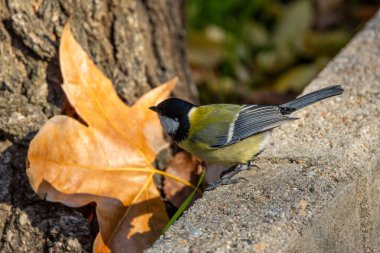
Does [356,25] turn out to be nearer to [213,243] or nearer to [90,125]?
[90,125]

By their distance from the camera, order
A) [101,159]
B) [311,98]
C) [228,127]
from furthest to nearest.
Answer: [228,127] → [311,98] → [101,159]

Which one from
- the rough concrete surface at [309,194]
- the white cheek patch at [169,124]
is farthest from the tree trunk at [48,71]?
the rough concrete surface at [309,194]

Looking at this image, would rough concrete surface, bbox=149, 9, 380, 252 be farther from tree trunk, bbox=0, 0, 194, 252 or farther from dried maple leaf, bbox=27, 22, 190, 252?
tree trunk, bbox=0, 0, 194, 252

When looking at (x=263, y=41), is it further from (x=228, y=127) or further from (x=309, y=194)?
(x=309, y=194)

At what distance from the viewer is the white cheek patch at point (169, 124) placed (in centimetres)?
286

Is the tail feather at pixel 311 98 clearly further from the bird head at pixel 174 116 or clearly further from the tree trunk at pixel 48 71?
the tree trunk at pixel 48 71

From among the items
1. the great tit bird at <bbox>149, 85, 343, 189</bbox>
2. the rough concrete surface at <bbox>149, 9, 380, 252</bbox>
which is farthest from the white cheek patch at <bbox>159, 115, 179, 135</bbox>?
the rough concrete surface at <bbox>149, 9, 380, 252</bbox>

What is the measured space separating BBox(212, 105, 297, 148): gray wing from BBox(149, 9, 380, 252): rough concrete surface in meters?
0.08

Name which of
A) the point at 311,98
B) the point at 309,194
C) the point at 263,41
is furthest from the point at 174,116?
the point at 263,41

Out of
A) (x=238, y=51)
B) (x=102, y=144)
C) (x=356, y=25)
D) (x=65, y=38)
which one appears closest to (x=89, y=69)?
(x=65, y=38)

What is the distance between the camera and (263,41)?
5.19 m

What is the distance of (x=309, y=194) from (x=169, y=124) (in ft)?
2.78

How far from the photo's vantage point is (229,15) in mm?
5207

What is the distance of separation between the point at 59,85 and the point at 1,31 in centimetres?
34
